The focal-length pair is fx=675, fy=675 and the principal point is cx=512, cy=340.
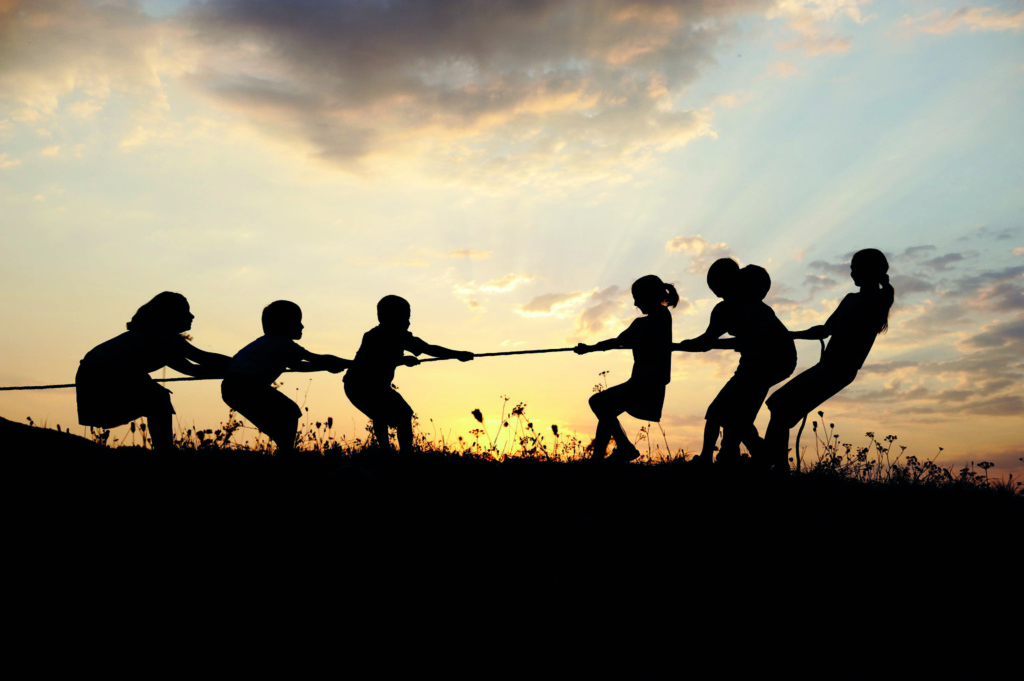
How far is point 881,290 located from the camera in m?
6.86

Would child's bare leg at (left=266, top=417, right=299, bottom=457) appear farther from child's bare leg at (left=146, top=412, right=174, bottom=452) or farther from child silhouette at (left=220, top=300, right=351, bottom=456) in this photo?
child's bare leg at (left=146, top=412, right=174, bottom=452)

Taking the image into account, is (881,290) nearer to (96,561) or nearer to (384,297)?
(384,297)

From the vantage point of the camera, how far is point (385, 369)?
7.93m

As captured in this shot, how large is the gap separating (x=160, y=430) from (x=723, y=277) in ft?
20.5

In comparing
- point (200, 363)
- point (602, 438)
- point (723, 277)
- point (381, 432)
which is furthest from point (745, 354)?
point (200, 363)

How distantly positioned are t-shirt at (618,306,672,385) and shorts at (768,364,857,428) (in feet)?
3.86

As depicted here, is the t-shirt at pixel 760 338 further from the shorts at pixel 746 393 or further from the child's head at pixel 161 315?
the child's head at pixel 161 315

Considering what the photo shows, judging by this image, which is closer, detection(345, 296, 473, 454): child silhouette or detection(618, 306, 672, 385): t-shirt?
detection(618, 306, 672, 385): t-shirt

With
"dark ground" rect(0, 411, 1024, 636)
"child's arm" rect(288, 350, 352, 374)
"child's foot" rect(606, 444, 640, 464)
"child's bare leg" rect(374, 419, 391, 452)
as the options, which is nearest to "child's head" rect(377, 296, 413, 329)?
"child's arm" rect(288, 350, 352, 374)

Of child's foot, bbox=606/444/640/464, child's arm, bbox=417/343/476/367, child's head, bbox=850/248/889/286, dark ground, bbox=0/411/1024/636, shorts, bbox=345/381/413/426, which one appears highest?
child's head, bbox=850/248/889/286

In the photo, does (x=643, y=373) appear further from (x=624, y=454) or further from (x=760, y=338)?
(x=760, y=338)

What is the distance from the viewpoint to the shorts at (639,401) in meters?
7.54

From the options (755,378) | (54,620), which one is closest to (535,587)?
(54,620)

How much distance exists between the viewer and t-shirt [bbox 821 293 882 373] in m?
6.73
